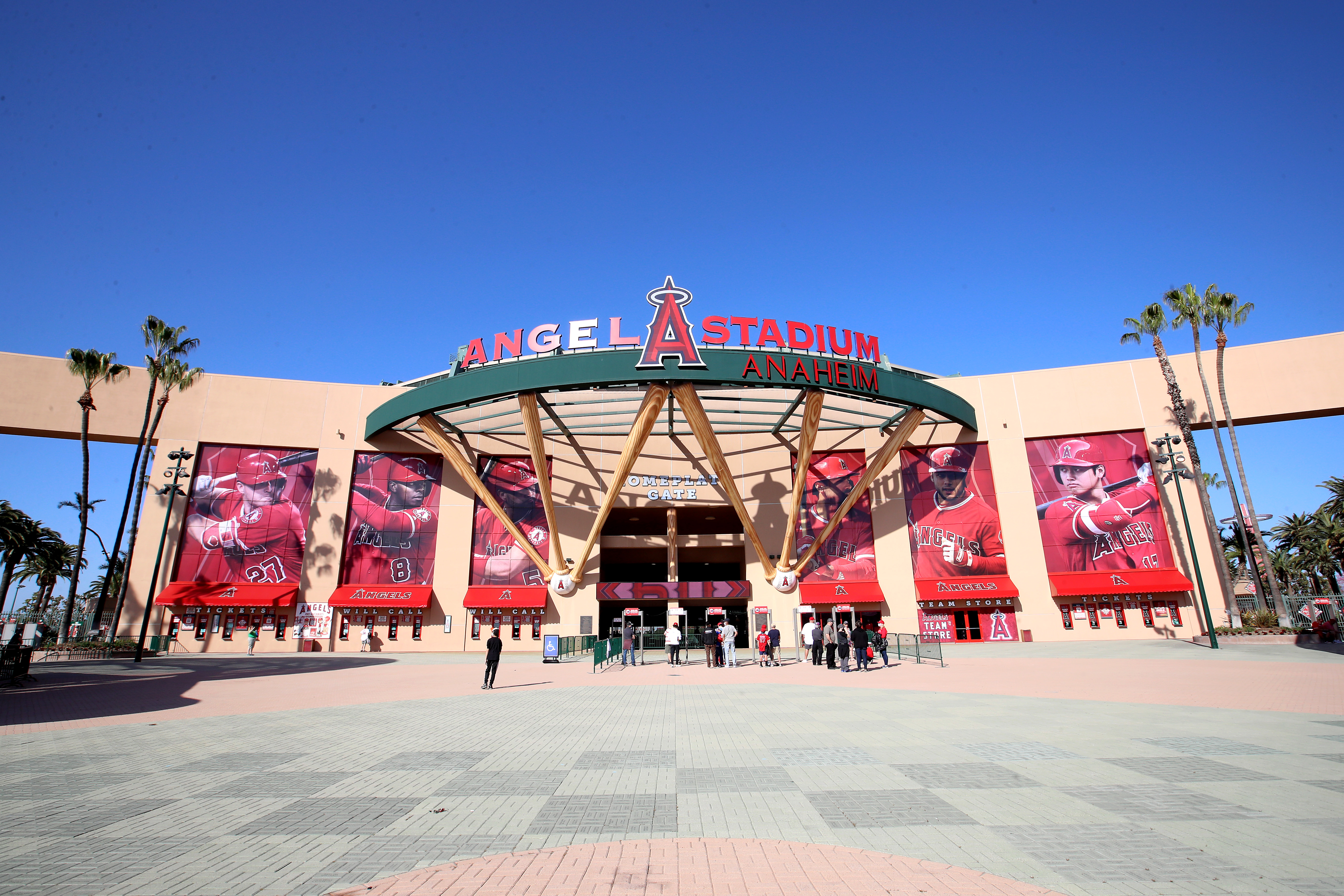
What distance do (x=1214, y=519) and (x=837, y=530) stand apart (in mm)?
21394

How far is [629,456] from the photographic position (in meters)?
34.1

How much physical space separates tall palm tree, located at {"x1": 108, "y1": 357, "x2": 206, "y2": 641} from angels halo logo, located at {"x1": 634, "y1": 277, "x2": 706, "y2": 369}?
27701mm

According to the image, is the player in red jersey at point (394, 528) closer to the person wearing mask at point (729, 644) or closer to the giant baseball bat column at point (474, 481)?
the giant baseball bat column at point (474, 481)

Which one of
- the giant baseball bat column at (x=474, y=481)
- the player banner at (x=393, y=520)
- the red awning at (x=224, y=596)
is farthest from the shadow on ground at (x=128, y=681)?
the giant baseball bat column at (x=474, y=481)

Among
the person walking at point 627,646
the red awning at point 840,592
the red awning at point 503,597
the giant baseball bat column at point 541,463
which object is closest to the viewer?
the person walking at point 627,646

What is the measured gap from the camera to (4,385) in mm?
37688

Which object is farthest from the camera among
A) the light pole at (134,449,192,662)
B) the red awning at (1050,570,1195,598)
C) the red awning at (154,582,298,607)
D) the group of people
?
the red awning at (154,582,298,607)

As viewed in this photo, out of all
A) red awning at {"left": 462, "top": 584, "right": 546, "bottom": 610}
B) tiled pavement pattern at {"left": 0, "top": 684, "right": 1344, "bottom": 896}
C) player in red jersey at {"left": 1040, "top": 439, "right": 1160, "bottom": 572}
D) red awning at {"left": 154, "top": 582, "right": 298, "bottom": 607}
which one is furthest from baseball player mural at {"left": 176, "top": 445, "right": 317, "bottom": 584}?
player in red jersey at {"left": 1040, "top": 439, "right": 1160, "bottom": 572}

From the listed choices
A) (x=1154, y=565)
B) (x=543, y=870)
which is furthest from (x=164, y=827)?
(x=1154, y=565)

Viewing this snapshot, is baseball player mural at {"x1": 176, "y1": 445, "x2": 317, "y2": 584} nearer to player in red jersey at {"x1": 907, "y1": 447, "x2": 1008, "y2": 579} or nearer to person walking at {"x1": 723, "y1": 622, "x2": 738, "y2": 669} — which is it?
person walking at {"x1": 723, "y1": 622, "x2": 738, "y2": 669}

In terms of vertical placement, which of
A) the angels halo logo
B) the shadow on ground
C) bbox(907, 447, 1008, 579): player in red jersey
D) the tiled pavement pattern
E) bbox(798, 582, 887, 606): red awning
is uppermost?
the angels halo logo

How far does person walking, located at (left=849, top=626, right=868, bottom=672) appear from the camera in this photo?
2261 cm

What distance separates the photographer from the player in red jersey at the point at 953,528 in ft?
128

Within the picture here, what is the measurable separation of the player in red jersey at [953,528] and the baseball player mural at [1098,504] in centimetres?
303
